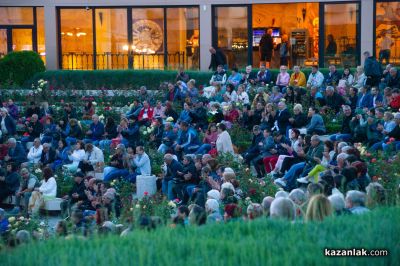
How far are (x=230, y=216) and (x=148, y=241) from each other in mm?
3784

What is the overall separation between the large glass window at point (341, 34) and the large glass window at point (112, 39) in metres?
8.02

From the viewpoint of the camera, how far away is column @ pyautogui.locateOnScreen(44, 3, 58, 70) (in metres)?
37.8

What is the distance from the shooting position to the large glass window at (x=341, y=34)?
1400 inches

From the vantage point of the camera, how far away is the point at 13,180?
21.1 metres

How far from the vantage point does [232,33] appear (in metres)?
37.1

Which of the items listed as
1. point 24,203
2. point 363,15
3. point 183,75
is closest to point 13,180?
point 24,203

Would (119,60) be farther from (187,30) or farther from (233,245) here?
(233,245)

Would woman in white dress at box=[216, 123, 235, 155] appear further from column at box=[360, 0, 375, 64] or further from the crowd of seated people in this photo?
column at box=[360, 0, 375, 64]

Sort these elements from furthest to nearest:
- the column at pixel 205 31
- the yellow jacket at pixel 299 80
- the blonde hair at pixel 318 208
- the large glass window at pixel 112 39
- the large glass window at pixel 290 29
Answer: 1. the large glass window at pixel 112 39
2. the large glass window at pixel 290 29
3. the column at pixel 205 31
4. the yellow jacket at pixel 299 80
5. the blonde hair at pixel 318 208

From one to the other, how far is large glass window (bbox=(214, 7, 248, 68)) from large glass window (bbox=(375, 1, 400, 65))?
518cm

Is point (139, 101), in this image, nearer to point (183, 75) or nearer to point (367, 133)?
point (183, 75)

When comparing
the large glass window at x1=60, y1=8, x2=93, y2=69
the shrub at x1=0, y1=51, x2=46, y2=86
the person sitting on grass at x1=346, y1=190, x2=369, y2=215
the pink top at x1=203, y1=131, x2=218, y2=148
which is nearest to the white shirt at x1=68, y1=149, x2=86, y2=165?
the pink top at x1=203, y1=131, x2=218, y2=148

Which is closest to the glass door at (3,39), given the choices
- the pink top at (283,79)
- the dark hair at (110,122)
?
the pink top at (283,79)

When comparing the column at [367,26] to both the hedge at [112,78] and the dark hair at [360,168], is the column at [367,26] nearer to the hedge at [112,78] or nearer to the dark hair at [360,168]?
the hedge at [112,78]
